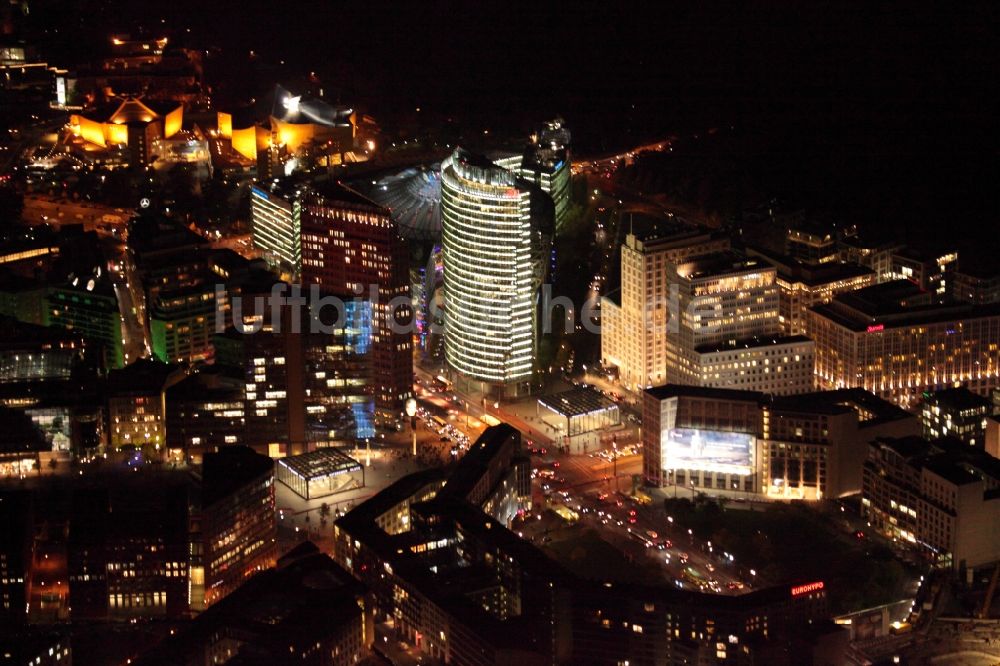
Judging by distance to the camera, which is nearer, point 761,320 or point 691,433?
point 691,433

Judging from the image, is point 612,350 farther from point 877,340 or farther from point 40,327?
point 40,327

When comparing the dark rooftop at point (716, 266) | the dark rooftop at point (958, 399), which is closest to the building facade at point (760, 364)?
the dark rooftop at point (716, 266)

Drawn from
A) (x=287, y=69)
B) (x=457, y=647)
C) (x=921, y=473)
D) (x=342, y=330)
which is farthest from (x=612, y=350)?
(x=287, y=69)

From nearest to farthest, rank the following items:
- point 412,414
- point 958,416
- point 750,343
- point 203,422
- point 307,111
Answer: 1. point 958,416
2. point 203,422
3. point 412,414
4. point 750,343
5. point 307,111

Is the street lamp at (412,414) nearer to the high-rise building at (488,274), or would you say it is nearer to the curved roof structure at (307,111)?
the high-rise building at (488,274)

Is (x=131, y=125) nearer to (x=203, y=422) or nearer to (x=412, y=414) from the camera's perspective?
(x=203, y=422)

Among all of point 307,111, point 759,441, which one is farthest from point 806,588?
point 307,111

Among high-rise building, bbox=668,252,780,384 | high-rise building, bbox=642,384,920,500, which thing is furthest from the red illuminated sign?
high-rise building, bbox=668,252,780,384
